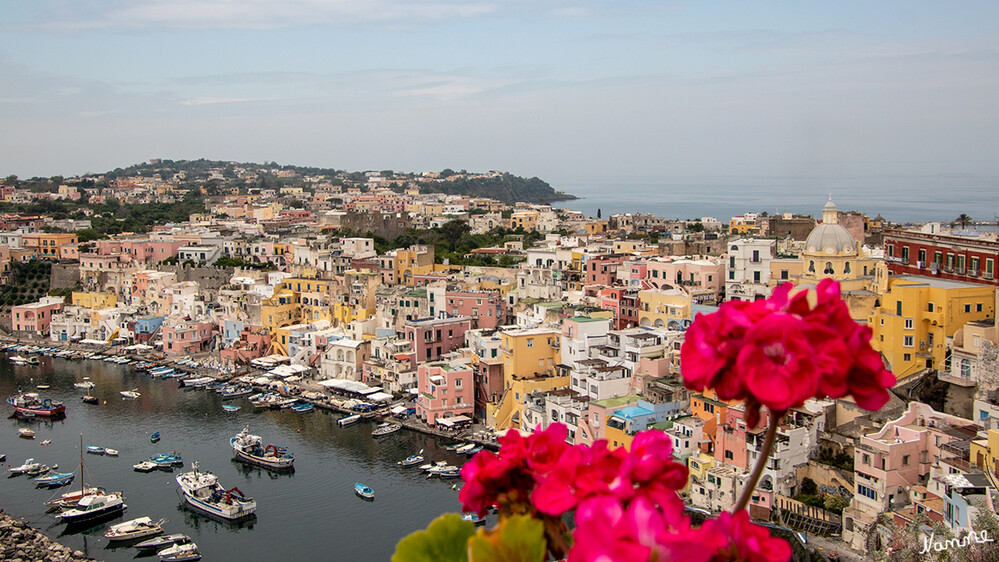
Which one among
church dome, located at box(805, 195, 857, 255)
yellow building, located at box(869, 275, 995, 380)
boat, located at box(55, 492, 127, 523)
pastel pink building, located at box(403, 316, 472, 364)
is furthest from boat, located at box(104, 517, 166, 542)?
church dome, located at box(805, 195, 857, 255)

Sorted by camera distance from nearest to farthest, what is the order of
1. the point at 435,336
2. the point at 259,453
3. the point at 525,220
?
the point at 259,453, the point at 435,336, the point at 525,220

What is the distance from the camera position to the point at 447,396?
14328 millimetres

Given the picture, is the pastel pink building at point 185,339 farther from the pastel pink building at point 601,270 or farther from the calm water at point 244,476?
the pastel pink building at point 601,270

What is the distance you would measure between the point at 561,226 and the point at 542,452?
32625mm

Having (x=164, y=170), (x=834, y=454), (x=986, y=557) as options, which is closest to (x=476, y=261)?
(x=834, y=454)

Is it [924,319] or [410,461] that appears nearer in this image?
[924,319]

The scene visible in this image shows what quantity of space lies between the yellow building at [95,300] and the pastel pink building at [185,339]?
3.65 m

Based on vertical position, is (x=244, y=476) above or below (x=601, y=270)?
below

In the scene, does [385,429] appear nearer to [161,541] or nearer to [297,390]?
[297,390]

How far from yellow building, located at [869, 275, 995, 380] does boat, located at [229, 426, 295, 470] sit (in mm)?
8007

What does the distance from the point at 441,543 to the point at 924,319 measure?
1159cm

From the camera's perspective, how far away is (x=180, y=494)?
465 inches

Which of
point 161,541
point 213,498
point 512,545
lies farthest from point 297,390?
point 512,545

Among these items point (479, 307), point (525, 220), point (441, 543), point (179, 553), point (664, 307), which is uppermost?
point (441, 543)
